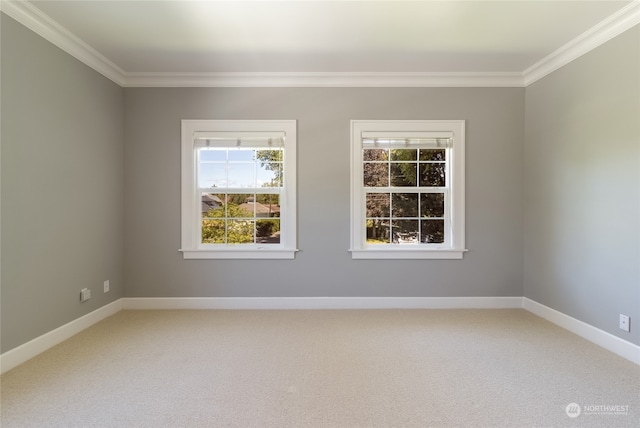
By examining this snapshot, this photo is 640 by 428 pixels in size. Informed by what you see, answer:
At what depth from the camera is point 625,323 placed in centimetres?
240

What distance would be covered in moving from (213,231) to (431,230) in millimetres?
2588

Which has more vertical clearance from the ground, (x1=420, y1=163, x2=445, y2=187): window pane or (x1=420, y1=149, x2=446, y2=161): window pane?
(x1=420, y1=149, x2=446, y2=161): window pane

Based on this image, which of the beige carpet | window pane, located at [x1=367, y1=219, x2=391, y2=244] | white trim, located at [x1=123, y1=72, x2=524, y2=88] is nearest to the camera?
the beige carpet

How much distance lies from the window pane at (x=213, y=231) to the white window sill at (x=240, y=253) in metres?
0.15

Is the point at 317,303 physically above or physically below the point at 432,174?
below

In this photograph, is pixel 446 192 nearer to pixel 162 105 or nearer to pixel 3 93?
pixel 162 105

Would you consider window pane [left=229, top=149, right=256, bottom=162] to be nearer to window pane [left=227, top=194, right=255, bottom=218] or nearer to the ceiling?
window pane [left=227, top=194, right=255, bottom=218]

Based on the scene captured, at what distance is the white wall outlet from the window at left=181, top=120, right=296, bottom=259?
2947 mm

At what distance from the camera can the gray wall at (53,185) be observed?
88.2 inches

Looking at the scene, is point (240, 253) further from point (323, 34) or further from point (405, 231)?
point (323, 34)

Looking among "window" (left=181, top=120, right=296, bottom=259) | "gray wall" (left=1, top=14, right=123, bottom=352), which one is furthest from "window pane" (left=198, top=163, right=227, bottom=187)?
"gray wall" (left=1, top=14, right=123, bottom=352)

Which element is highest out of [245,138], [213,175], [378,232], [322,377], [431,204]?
[245,138]

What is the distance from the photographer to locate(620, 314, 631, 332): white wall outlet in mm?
2387

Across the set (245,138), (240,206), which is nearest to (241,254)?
(240,206)
